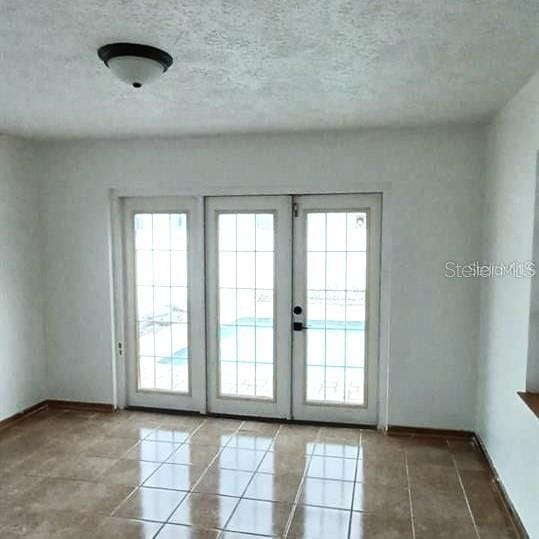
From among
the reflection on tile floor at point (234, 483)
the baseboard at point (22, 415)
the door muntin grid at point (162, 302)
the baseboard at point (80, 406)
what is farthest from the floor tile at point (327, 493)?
the baseboard at point (22, 415)

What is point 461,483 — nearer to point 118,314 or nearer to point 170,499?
point 170,499

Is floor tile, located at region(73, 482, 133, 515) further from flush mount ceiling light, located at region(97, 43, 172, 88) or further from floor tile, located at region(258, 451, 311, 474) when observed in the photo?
flush mount ceiling light, located at region(97, 43, 172, 88)

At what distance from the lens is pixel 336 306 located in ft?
14.1

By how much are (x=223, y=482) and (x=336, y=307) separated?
1724 millimetres

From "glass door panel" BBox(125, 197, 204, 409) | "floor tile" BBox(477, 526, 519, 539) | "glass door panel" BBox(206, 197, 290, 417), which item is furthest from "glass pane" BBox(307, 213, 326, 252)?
"floor tile" BBox(477, 526, 519, 539)

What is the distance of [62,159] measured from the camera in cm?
462

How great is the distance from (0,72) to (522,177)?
117 inches

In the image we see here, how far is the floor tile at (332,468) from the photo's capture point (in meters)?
3.43

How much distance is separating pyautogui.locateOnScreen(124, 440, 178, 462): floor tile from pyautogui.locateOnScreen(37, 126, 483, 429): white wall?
157 centimetres

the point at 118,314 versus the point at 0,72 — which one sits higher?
the point at 0,72

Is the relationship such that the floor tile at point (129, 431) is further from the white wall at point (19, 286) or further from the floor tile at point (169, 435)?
the white wall at point (19, 286)

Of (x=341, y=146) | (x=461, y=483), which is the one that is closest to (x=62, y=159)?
(x=341, y=146)

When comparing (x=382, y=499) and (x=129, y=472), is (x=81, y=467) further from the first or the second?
(x=382, y=499)

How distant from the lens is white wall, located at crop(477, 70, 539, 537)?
2.65 metres
